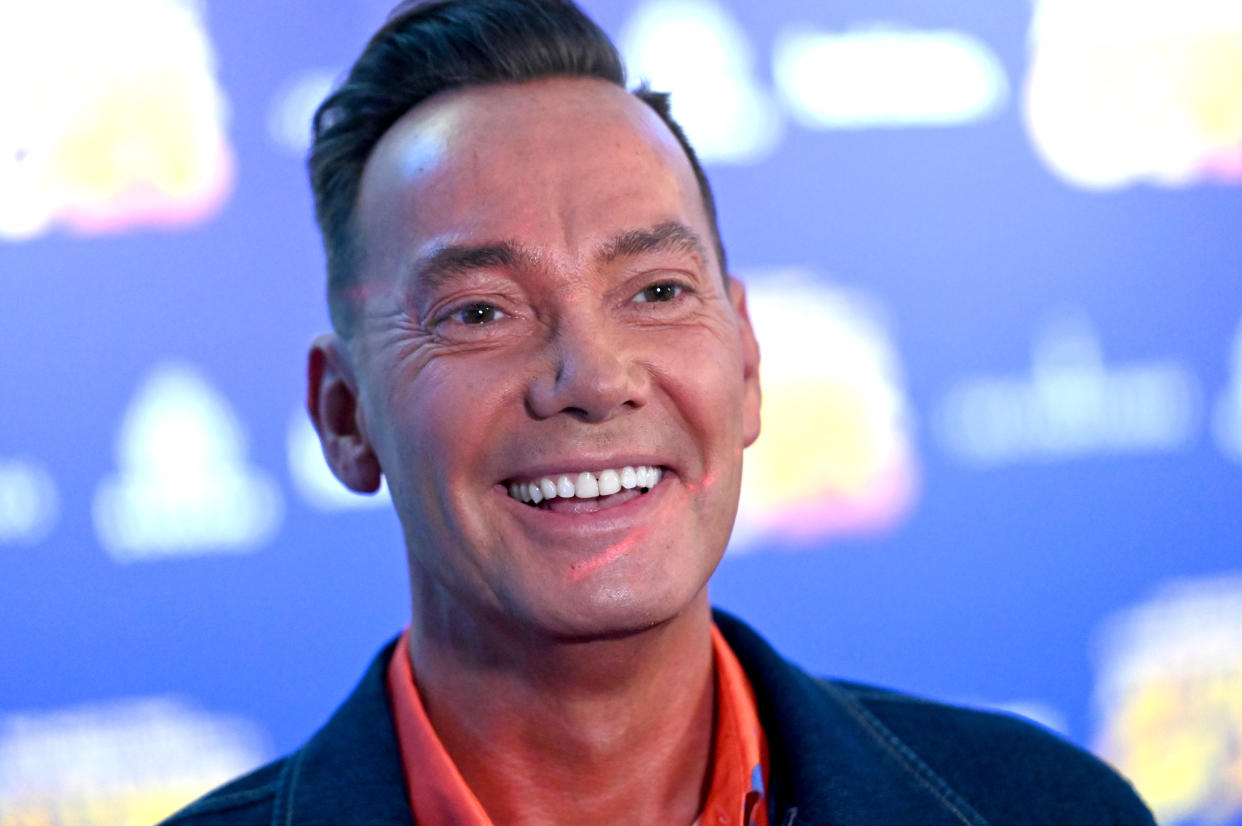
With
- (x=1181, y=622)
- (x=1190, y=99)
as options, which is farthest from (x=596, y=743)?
(x=1190, y=99)

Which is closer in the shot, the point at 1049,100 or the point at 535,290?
the point at 535,290

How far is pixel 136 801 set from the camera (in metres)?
2.08

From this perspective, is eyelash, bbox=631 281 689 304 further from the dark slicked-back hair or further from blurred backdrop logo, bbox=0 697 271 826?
blurred backdrop logo, bbox=0 697 271 826

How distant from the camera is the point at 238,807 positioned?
1.37 metres

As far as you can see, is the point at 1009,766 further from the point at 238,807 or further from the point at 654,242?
the point at 238,807

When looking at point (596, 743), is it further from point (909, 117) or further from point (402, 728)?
point (909, 117)

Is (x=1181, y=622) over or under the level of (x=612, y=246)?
under

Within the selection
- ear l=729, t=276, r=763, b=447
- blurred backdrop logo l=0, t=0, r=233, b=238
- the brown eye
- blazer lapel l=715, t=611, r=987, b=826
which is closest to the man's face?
the brown eye

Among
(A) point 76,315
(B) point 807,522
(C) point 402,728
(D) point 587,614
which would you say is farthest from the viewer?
(B) point 807,522

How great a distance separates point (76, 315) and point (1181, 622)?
6.82ft

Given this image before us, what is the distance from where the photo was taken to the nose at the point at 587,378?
121 centimetres

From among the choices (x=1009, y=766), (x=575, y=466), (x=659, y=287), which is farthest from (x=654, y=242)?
(x=1009, y=766)

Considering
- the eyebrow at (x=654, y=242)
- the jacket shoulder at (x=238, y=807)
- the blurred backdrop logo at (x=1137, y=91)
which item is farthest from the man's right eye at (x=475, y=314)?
the blurred backdrop logo at (x=1137, y=91)

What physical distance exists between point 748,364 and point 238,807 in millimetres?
737
